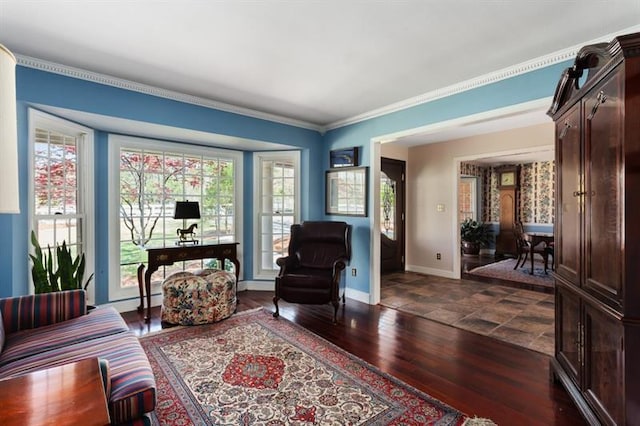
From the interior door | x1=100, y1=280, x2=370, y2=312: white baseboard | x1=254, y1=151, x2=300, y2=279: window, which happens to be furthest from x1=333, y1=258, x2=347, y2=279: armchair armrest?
the interior door

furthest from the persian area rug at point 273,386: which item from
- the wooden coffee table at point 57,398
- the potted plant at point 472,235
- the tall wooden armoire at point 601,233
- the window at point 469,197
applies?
the window at point 469,197

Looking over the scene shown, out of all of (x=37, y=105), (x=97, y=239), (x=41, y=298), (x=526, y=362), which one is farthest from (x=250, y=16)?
(x=526, y=362)

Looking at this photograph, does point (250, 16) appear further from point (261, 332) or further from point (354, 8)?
point (261, 332)

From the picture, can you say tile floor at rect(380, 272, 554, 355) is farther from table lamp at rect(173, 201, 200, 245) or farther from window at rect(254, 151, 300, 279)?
table lamp at rect(173, 201, 200, 245)

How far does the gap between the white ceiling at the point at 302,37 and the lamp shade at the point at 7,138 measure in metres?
1.49

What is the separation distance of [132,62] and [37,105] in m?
0.85

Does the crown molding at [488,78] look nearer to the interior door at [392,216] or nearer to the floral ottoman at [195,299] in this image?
the interior door at [392,216]

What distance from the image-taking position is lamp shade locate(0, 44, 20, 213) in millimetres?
697

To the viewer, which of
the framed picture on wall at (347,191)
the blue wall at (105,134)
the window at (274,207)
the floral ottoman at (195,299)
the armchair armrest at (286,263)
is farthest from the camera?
the window at (274,207)

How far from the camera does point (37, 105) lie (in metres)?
2.62

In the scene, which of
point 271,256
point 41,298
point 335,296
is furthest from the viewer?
point 271,256

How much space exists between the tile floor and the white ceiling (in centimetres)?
244

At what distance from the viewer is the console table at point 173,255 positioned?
343 cm

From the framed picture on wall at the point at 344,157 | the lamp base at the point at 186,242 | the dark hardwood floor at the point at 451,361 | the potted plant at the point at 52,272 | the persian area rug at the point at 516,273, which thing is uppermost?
the framed picture on wall at the point at 344,157
